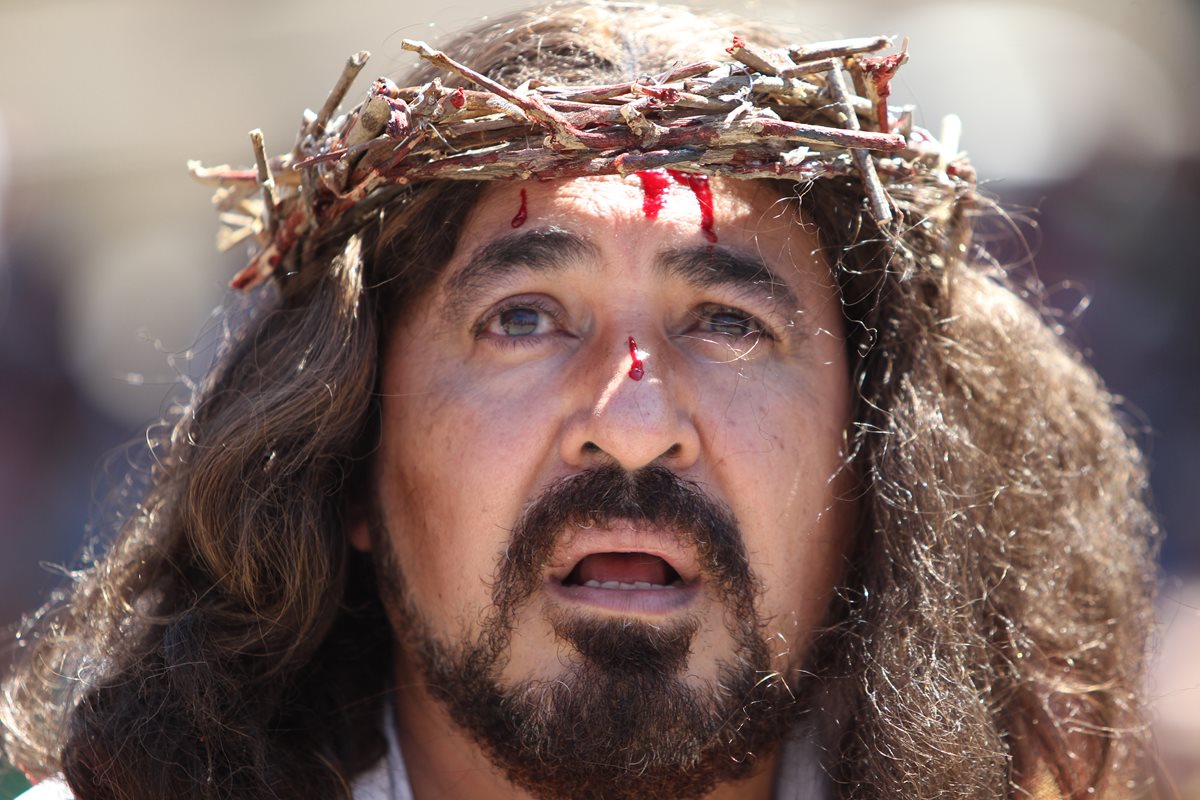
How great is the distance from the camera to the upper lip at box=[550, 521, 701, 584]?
6.67 ft

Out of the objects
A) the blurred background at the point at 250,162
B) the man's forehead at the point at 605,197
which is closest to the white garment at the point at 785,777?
the man's forehead at the point at 605,197

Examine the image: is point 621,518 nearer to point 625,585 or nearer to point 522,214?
point 625,585

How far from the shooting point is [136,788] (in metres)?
2.05

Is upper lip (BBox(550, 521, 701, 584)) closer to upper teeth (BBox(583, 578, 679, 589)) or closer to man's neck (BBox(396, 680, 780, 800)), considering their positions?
upper teeth (BBox(583, 578, 679, 589))

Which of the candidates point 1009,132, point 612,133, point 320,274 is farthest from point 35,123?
point 612,133

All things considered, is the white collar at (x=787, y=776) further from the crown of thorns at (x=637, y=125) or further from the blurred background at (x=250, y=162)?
the blurred background at (x=250, y=162)

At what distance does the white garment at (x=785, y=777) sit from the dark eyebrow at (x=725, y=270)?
0.87 m

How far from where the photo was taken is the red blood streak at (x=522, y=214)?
7.13ft

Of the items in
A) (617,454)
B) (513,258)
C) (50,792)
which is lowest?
(50,792)

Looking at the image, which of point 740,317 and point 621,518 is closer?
point 621,518

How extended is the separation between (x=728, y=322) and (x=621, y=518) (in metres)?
0.45

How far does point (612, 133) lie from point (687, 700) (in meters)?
0.99

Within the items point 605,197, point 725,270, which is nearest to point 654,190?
point 605,197

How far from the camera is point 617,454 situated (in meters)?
2.02
